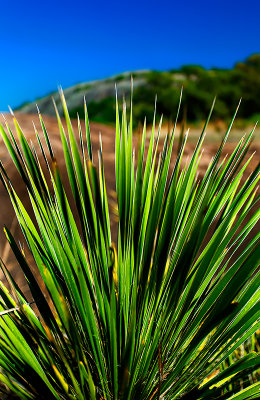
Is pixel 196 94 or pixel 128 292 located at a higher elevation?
pixel 196 94

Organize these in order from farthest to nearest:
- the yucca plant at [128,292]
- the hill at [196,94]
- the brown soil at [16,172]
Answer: the hill at [196,94] < the brown soil at [16,172] < the yucca plant at [128,292]

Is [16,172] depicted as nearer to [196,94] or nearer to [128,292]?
[128,292]

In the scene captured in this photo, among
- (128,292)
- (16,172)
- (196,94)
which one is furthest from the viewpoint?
(196,94)

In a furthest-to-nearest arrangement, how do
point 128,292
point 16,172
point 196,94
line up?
point 196,94 → point 16,172 → point 128,292

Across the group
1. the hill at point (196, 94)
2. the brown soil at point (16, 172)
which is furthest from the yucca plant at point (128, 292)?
the hill at point (196, 94)

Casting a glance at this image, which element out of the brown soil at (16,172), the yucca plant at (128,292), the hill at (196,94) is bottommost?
the yucca plant at (128,292)

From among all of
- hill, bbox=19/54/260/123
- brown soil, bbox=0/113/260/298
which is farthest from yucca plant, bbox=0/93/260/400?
hill, bbox=19/54/260/123

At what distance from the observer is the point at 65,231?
926mm

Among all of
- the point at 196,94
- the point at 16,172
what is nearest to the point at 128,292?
the point at 16,172

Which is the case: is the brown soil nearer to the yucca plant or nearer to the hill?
the yucca plant

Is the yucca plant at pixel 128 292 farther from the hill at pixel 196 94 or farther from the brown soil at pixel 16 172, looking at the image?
the hill at pixel 196 94

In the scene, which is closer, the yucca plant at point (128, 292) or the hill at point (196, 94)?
the yucca plant at point (128, 292)

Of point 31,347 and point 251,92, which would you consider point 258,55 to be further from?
point 31,347

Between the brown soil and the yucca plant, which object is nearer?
the yucca plant
